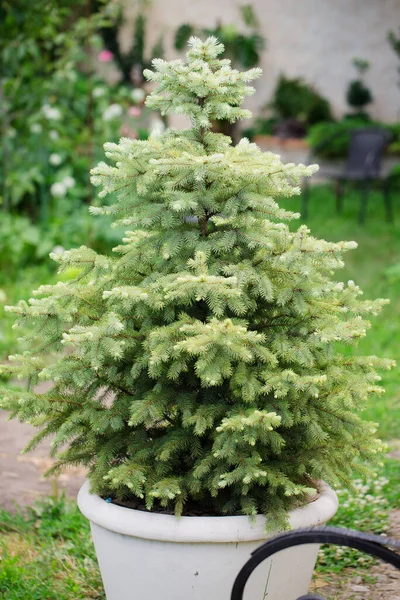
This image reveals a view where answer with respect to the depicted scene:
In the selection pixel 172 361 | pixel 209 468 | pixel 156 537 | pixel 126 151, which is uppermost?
pixel 126 151

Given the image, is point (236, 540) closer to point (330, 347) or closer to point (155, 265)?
point (330, 347)

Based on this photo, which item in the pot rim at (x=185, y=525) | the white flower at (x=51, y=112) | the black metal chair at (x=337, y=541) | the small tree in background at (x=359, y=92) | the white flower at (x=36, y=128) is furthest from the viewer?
the small tree in background at (x=359, y=92)

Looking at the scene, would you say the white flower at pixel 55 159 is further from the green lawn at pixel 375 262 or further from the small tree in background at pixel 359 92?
the small tree in background at pixel 359 92

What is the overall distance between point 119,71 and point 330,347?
10363mm

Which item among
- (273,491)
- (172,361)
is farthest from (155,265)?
(273,491)

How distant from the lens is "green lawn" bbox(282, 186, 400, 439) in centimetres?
462

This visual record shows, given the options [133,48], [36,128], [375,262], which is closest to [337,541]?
[375,262]

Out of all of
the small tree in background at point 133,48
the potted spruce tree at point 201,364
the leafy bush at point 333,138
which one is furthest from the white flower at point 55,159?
the potted spruce tree at point 201,364

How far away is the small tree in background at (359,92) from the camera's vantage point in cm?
1146

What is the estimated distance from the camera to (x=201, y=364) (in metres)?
2.10

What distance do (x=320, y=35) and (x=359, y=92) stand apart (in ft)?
3.40

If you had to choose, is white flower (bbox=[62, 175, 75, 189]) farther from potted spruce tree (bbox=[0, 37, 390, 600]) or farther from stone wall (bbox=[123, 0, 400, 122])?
stone wall (bbox=[123, 0, 400, 122])

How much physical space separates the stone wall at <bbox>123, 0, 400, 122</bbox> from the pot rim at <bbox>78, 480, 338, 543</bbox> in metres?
10.4

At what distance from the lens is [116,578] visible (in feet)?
7.65
